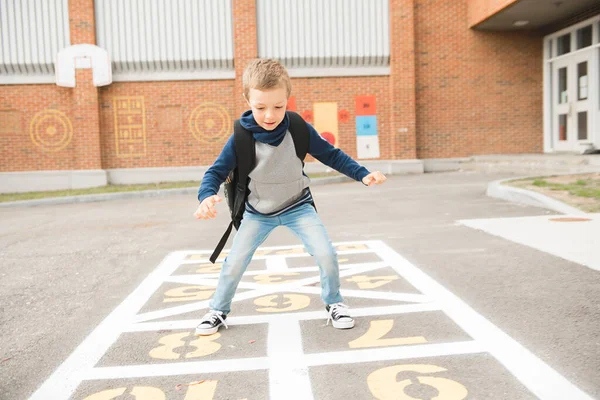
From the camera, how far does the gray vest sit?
11.7ft

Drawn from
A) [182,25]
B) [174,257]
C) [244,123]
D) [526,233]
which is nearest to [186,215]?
[174,257]

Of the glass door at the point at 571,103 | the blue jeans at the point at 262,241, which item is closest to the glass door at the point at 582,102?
the glass door at the point at 571,103

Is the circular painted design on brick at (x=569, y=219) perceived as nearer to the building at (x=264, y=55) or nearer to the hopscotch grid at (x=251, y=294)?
the hopscotch grid at (x=251, y=294)

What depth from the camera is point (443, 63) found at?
64.2ft

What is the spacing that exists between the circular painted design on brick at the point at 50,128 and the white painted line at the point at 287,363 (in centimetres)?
1699

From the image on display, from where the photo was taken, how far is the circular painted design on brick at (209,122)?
62.6 ft

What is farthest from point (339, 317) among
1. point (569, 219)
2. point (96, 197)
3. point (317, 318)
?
point (96, 197)

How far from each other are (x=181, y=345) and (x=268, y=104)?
4.76 feet

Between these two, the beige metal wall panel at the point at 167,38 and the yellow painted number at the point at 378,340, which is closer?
the yellow painted number at the point at 378,340

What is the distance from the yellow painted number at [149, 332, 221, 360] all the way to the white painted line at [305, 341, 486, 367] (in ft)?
1.89

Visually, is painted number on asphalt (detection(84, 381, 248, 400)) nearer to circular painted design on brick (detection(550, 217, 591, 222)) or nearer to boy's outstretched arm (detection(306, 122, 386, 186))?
boy's outstretched arm (detection(306, 122, 386, 186))

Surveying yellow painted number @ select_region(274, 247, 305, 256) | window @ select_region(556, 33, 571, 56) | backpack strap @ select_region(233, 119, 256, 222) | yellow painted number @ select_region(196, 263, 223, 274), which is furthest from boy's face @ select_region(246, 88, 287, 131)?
window @ select_region(556, 33, 571, 56)

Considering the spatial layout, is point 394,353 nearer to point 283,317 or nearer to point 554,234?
point 283,317

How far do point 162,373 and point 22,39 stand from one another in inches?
732
